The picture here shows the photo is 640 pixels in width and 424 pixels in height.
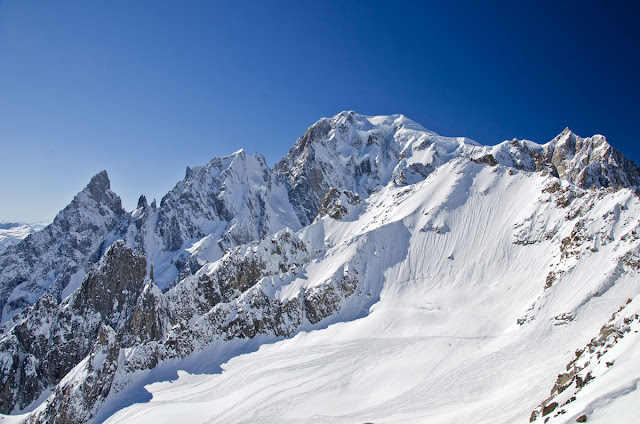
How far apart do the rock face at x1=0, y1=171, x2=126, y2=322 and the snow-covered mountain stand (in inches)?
1952

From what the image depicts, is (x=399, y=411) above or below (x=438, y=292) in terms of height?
below

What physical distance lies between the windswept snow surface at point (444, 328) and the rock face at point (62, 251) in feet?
364

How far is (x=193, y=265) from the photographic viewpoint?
479ft

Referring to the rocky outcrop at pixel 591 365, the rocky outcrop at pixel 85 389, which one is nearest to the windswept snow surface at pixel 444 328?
the rocky outcrop at pixel 85 389

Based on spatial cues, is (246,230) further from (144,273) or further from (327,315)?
(327,315)

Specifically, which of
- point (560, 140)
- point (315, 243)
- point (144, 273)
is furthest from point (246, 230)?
point (560, 140)

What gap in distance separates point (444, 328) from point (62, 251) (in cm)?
16731

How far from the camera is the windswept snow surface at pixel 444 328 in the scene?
45.2 metres

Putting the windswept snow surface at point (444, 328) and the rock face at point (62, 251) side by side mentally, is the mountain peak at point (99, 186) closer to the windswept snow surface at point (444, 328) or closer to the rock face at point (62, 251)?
the rock face at point (62, 251)

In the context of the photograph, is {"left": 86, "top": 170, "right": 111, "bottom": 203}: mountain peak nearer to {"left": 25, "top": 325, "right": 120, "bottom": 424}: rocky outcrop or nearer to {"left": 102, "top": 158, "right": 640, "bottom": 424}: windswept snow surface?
{"left": 25, "top": 325, "right": 120, "bottom": 424}: rocky outcrop

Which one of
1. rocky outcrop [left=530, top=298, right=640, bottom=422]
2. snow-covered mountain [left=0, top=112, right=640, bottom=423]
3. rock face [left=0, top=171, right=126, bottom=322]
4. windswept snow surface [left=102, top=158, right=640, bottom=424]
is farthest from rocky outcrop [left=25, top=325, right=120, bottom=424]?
rock face [left=0, top=171, right=126, bottom=322]

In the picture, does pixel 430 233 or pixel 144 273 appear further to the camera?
pixel 144 273

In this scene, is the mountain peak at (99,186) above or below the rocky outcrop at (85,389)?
above

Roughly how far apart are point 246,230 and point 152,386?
99.4 meters
